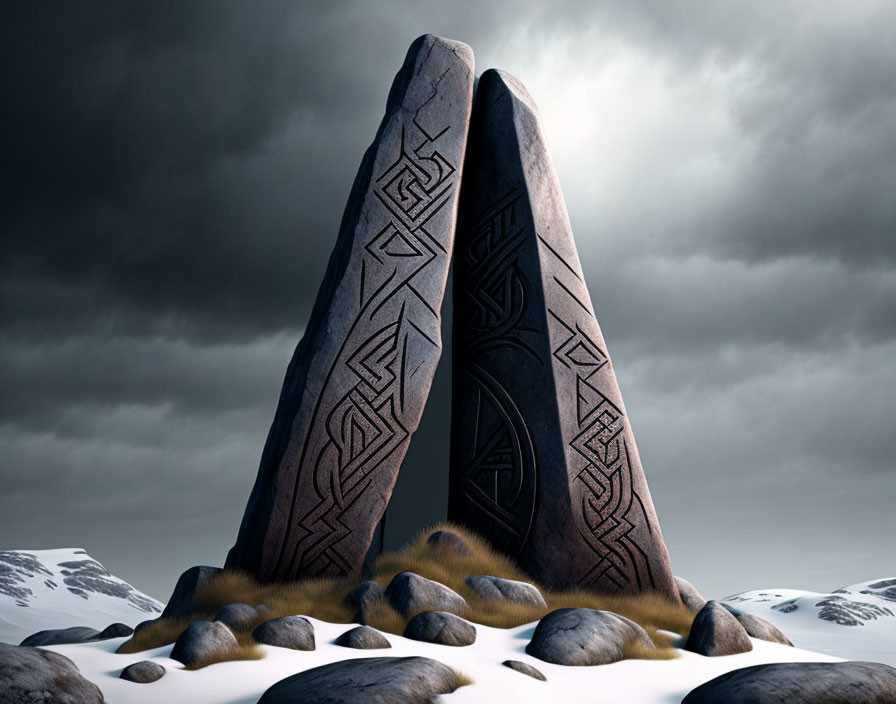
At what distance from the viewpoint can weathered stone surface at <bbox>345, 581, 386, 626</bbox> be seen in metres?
5.34

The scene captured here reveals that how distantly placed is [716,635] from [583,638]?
1.08 meters

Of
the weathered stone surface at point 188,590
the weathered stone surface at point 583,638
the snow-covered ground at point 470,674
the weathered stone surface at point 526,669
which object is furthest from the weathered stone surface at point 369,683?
the weathered stone surface at point 188,590

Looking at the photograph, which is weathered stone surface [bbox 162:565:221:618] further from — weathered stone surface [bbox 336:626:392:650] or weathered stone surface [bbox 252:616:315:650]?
weathered stone surface [bbox 336:626:392:650]

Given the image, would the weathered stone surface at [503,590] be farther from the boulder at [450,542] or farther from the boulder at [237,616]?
the boulder at [237,616]

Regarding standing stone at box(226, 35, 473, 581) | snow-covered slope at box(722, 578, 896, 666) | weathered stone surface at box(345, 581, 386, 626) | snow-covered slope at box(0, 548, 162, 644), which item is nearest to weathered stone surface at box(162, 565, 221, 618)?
standing stone at box(226, 35, 473, 581)

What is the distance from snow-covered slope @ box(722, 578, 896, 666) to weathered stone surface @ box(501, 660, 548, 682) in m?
8.33

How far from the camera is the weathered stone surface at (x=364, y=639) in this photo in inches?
185

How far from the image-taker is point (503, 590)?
5855 millimetres

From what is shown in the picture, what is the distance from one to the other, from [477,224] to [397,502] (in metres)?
2.74

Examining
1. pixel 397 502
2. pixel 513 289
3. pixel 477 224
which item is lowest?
pixel 397 502

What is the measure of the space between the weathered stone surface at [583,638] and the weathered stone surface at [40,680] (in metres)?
2.42

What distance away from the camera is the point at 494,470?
279 inches

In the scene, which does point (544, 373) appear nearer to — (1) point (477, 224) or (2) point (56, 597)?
(1) point (477, 224)

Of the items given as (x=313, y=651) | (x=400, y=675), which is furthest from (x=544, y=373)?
(x=400, y=675)
